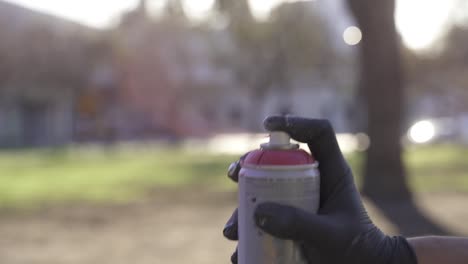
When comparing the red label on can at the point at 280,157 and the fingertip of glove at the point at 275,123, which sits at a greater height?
the fingertip of glove at the point at 275,123

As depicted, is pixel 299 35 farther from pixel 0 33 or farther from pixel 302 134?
pixel 302 134

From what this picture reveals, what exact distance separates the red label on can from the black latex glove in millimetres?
101

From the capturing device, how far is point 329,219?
152 centimetres

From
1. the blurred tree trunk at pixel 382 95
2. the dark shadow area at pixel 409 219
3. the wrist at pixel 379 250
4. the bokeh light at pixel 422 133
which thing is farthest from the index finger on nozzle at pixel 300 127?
the bokeh light at pixel 422 133

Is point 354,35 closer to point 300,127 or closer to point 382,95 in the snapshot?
point 382,95

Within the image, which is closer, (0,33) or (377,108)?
(377,108)

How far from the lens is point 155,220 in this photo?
330 inches

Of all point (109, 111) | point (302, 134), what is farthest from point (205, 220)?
point (109, 111)

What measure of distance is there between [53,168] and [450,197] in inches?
458

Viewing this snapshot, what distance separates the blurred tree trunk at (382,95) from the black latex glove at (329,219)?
26.0ft

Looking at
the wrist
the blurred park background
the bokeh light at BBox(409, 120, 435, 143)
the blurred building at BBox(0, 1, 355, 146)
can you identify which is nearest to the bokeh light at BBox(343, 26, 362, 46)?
the blurred park background

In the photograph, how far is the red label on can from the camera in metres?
1.49

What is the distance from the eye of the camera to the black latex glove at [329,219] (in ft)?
4.78

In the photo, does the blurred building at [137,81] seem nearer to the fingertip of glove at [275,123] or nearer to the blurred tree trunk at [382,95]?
the blurred tree trunk at [382,95]
